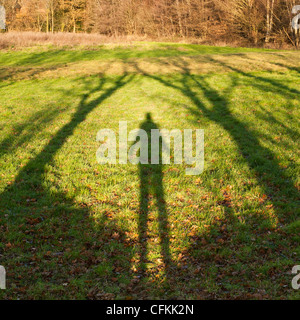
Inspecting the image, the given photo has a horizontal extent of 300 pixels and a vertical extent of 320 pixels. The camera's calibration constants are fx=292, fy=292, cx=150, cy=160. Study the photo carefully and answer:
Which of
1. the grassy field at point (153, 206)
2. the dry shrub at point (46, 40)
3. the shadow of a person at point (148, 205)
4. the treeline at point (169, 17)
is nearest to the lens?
the grassy field at point (153, 206)

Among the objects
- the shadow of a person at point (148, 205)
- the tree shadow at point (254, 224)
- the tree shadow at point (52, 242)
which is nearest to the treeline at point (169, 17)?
the tree shadow at point (254, 224)

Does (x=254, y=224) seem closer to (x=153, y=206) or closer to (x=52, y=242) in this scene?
(x=153, y=206)

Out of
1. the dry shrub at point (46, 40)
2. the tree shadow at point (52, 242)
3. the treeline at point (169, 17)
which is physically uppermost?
the treeline at point (169, 17)

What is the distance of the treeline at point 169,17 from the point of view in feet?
140

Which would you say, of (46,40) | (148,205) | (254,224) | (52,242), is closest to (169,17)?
(46,40)

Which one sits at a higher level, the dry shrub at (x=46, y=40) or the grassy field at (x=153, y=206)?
the dry shrub at (x=46, y=40)

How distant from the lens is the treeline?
4259 cm

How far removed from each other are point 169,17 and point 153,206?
2411 inches

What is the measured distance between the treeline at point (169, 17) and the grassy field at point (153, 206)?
1242 inches

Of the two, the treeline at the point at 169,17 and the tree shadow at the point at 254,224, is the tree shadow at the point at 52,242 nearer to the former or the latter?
the tree shadow at the point at 254,224

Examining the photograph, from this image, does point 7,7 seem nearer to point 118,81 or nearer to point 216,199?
point 118,81

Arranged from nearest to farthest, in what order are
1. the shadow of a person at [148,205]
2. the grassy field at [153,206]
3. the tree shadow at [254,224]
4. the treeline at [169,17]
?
the grassy field at [153,206] → the tree shadow at [254,224] → the shadow of a person at [148,205] → the treeline at [169,17]

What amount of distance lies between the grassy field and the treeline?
31.5m

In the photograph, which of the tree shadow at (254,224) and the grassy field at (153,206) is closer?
the grassy field at (153,206)
